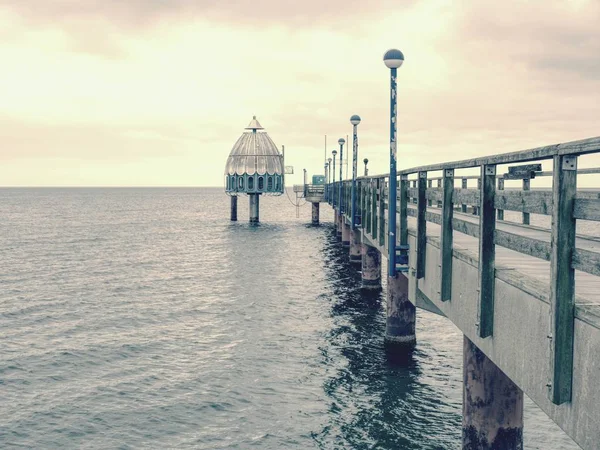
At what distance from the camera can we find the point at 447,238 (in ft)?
28.2

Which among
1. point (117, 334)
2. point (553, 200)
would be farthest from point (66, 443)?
point (553, 200)

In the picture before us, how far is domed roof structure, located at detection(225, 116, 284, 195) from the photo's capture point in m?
89.0

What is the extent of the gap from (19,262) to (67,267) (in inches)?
210

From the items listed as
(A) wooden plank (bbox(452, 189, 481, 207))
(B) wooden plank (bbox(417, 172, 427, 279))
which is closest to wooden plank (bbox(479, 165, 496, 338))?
(A) wooden plank (bbox(452, 189, 481, 207))

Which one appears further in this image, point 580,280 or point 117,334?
point 117,334

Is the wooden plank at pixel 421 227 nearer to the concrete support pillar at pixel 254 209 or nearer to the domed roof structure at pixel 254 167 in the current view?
the concrete support pillar at pixel 254 209

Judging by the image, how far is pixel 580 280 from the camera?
672cm

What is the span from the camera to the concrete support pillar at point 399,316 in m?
18.8

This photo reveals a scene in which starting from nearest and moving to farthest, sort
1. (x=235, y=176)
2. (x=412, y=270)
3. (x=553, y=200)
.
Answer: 1. (x=553, y=200)
2. (x=412, y=270)
3. (x=235, y=176)

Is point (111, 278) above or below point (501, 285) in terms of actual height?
below

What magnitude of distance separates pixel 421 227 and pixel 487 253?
3841mm

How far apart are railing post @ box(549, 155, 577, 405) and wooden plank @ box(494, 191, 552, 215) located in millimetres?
521

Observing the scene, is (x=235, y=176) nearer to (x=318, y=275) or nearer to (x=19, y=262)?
(x=19, y=262)

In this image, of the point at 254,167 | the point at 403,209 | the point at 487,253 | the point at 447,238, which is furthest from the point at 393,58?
the point at 254,167
